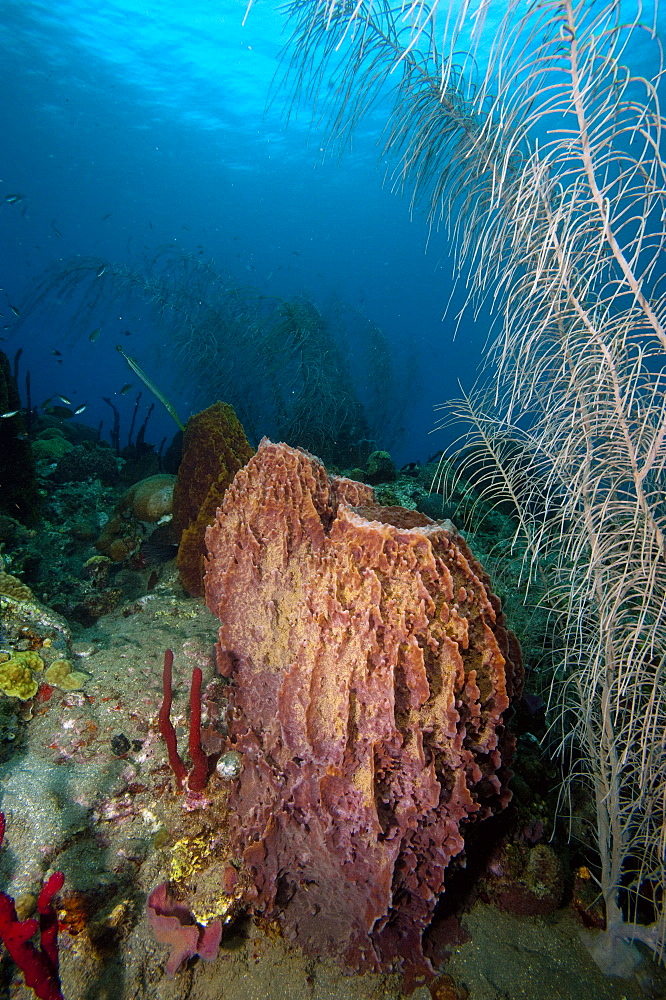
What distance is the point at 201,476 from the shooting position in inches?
230

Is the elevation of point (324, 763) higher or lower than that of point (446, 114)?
lower

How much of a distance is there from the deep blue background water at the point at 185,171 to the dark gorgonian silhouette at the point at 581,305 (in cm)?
71

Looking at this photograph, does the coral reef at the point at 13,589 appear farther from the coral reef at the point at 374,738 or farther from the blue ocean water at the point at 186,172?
the blue ocean water at the point at 186,172

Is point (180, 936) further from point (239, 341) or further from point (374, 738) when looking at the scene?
point (239, 341)

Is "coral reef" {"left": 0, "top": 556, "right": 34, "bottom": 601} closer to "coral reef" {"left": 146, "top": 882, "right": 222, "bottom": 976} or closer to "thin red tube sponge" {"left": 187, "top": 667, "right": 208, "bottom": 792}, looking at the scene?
"thin red tube sponge" {"left": 187, "top": 667, "right": 208, "bottom": 792}

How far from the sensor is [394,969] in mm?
2588

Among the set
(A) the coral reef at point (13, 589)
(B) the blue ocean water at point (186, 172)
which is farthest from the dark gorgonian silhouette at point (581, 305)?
(A) the coral reef at point (13, 589)

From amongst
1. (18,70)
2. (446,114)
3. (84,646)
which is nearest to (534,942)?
(84,646)

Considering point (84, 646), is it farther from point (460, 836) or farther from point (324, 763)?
point (460, 836)

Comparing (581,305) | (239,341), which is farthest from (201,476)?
(239,341)

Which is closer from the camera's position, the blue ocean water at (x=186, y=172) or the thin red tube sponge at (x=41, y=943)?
the thin red tube sponge at (x=41, y=943)

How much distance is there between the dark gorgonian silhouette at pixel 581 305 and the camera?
2.04m

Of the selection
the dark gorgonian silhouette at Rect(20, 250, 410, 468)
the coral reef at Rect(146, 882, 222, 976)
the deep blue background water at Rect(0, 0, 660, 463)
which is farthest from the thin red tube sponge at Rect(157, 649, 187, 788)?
the dark gorgonian silhouette at Rect(20, 250, 410, 468)

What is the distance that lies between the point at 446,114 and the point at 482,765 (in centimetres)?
422
